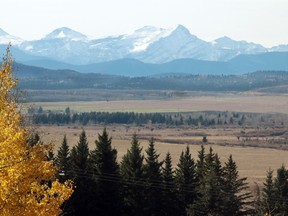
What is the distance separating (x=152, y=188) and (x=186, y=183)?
17.5 feet

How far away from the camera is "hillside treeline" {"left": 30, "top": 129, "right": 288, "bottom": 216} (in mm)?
43438

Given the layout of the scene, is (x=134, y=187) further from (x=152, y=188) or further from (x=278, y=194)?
(x=278, y=194)

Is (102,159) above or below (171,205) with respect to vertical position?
above

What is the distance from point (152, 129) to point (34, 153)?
16703 centimetres

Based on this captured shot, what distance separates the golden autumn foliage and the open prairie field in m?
65.2

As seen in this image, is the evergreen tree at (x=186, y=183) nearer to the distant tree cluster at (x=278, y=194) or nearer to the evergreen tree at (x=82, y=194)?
the distant tree cluster at (x=278, y=194)

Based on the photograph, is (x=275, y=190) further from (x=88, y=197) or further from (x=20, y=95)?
(x=20, y=95)

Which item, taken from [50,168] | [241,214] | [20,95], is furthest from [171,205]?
[50,168]

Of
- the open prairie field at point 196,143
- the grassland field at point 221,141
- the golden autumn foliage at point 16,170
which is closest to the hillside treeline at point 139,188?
the golden autumn foliage at point 16,170

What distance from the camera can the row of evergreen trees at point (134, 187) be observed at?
43.5 metres

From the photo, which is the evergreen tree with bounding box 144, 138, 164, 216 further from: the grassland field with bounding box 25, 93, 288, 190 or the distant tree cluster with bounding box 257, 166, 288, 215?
the grassland field with bounding box 25, 93, 288, 190

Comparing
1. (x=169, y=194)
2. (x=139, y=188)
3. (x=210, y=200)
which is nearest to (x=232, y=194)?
(x=210, y=200)

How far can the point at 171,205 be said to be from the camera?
4803cm

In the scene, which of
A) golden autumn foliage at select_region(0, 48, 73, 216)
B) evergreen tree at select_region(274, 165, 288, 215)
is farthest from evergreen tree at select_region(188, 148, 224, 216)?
golden autumn foliage at select_region(0, 48, 73, 216)
